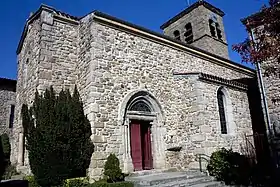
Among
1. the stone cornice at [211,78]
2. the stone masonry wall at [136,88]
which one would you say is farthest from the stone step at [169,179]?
the stone cornice at [211,78]

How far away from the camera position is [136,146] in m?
11.4

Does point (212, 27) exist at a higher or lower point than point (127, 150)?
higher

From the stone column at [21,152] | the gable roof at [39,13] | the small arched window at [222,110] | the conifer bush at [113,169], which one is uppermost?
the gable roof at [39,13]

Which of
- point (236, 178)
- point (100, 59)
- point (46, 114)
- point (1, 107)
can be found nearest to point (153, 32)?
point (100, 59)

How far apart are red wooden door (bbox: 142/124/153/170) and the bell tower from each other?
11389 millimetres

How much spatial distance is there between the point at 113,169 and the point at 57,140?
2244 millimetres

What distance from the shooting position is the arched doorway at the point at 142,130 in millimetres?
11016

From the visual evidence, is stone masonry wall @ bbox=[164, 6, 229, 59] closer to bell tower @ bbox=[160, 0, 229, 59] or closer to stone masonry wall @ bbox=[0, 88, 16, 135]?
bell tower @ bbox=[160, 0, 229, 59]

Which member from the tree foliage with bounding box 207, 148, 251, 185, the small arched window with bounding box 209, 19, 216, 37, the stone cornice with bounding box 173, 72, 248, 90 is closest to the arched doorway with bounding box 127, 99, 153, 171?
the stone cornice with bounding box 173, 72, 248, 90

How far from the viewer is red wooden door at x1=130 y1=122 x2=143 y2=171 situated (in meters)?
11.2

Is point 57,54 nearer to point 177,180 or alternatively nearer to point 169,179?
point 169,179

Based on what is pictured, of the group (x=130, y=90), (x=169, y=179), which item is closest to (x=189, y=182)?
(x=169, y=179)

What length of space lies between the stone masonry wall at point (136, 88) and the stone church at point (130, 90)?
4 centimetres

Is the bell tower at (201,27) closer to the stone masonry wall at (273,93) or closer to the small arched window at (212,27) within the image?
the small arched window at (212,27)
